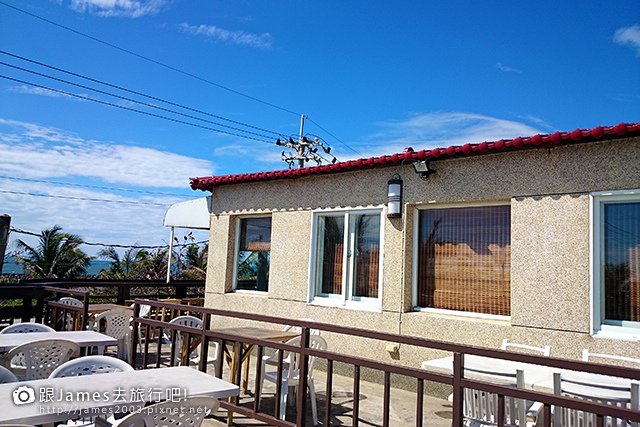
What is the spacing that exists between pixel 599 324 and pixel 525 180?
1782 millimetres

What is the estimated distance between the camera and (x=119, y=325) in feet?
25.0

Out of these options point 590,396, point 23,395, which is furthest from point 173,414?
point 590,396

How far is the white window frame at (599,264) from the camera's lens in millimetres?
5121

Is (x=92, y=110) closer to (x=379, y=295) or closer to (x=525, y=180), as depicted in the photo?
(x=379, y=295)

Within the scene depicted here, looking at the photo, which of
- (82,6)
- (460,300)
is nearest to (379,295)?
(460,300)

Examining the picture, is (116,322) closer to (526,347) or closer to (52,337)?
(52,337)

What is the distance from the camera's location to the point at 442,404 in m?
5.87

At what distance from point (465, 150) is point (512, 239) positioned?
1228 millimetres

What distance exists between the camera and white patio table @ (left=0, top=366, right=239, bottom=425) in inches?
105

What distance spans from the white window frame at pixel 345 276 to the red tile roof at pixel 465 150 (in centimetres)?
66

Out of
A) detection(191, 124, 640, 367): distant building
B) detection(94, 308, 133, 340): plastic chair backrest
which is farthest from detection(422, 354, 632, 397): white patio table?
detection(94, 308, 133, 340): plastic chair backrest

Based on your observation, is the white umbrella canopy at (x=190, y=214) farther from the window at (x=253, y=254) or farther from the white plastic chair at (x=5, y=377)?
the white plastic chair at (x=5, y=377)

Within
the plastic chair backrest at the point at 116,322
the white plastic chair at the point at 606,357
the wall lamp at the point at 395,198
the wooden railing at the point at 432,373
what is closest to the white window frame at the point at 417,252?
the wall lamp at the point at 395,198

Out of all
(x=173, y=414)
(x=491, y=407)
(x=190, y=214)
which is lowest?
(x=491, y=407)
